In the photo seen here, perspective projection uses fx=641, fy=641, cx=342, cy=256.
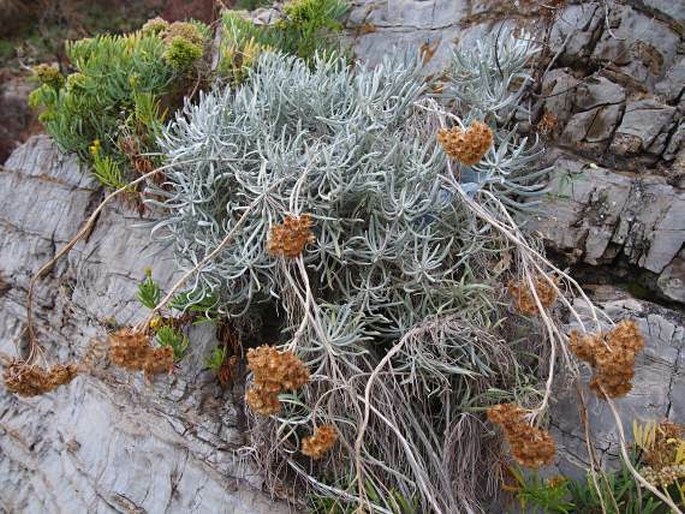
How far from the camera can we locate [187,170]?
2492mm

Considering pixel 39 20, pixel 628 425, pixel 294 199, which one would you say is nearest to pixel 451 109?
pixel 294 199

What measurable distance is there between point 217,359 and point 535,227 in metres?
1.36

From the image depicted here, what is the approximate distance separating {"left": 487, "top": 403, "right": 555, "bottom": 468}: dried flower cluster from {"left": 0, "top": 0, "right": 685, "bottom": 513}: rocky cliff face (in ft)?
1.84

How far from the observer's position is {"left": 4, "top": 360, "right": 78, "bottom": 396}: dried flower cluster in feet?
6.59

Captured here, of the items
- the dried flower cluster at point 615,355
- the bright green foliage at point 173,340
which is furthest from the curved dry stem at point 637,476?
the bright green foliage at point 173,340

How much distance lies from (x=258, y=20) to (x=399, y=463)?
260 cm

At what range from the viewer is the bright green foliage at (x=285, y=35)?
2988 millimetres

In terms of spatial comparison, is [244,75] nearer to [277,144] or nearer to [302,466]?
[277,144]

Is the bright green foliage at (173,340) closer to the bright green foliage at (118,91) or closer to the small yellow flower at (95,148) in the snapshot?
the bright green foliage at (118,91)

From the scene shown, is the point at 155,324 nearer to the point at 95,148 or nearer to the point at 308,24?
the point at 95,148

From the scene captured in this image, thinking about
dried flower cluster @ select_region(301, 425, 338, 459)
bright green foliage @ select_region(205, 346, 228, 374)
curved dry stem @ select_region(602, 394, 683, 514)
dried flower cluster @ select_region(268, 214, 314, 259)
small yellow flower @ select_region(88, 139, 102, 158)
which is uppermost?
dried flower cluster @ select_region(268, 214, 314, 259)

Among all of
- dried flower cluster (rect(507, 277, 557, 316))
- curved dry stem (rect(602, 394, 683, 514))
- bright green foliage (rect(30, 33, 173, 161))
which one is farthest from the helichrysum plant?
bright green foliage (rect(30, 33, 173, 161))

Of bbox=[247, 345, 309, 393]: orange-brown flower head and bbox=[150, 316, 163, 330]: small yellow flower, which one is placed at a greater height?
bbox=[247, 345, 309, 393]: orange-brown flower head

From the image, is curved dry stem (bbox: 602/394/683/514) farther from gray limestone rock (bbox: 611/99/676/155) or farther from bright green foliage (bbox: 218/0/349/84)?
bright green foliage (bbox: 218/0/349/84)
